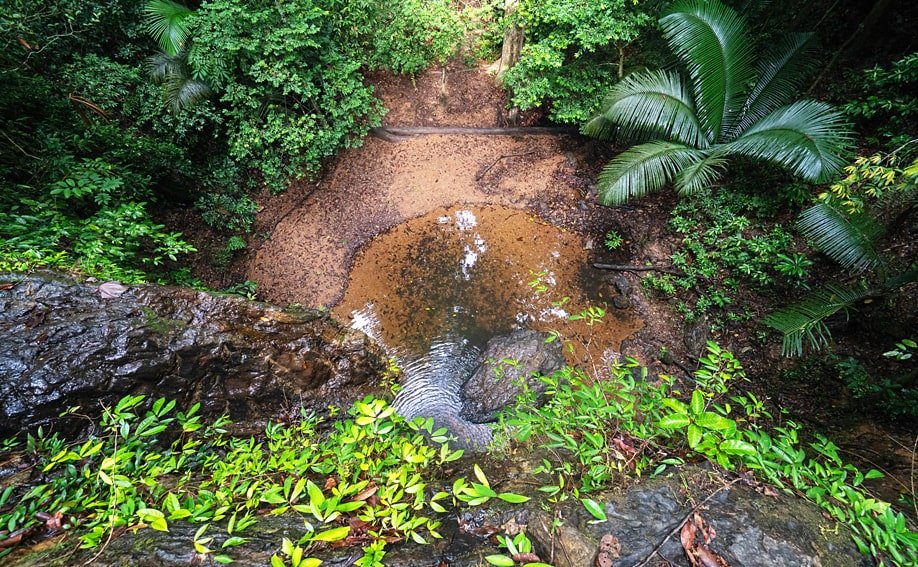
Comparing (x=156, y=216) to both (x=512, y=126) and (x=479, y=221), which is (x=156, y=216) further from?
(x=512, y=126)

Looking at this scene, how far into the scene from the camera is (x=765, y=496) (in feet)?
4.90

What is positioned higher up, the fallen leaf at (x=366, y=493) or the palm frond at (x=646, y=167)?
the palm frond at (x=646, y=167)

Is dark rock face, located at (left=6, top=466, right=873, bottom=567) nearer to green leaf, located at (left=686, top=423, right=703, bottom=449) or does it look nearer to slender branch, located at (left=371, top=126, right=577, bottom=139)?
green leaf, located at (left=686, top=423, right=703, bottom=449)

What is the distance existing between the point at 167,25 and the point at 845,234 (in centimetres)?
739

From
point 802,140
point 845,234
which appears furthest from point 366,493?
point 802,140

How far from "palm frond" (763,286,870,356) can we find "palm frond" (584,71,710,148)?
232 centimetres

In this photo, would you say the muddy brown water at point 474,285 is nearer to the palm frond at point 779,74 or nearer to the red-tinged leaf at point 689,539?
the palm frond at point 779,74

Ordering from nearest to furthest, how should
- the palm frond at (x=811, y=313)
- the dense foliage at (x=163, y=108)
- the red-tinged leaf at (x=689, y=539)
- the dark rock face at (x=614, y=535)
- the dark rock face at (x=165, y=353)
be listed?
the dark rock face at (x=614, y=535) < the red-tinged leaf at (x=689, y=539) < the dark rock face at (x=165, y=353) < the dense foliage at (x=163, y=108) < the palm frond at (x=811, y=313)

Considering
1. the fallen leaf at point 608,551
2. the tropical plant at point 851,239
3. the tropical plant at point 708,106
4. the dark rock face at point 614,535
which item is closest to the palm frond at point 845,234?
the tropical plant at point 851,239

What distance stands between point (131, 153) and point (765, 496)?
5892 millimetres

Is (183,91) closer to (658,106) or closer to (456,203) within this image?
(456,203)

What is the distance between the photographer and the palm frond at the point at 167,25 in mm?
4090

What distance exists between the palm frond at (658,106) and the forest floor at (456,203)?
3.80 ft

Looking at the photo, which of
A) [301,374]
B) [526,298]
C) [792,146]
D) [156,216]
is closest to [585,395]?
[301,374]
